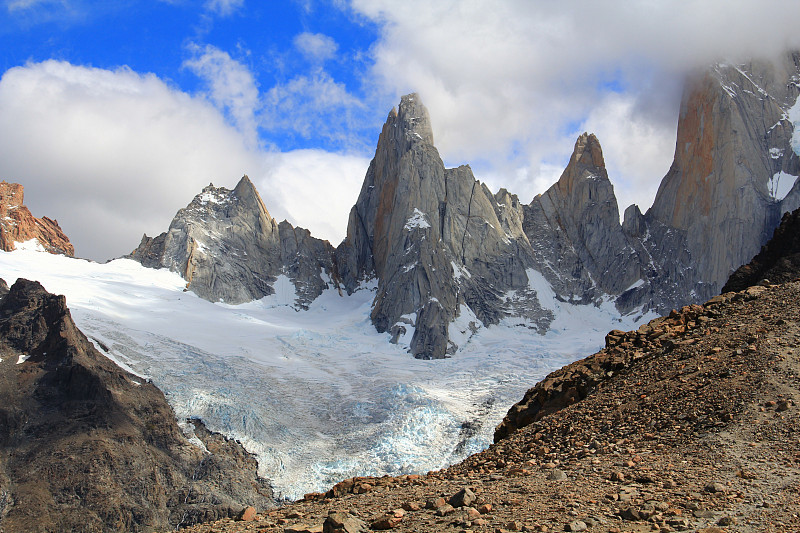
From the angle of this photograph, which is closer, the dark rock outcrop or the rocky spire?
the dark rock outcrop

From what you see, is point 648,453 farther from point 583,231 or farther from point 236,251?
point 583,231

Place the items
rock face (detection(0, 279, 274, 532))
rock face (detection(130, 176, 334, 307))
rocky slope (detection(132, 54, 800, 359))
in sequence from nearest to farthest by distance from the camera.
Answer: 1. rock face (detection(0, 279, 274, 532))
2. rocky slope (detection(132, 54, 800, 359))
3. rock face (detection(130, 176, 334, 307))

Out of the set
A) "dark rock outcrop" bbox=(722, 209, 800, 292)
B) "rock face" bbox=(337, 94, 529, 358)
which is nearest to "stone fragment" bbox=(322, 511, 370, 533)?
"dark rock outcrop" bbox=(722, 209, 800, 292)

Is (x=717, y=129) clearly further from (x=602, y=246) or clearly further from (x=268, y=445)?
(x=268, y=445)

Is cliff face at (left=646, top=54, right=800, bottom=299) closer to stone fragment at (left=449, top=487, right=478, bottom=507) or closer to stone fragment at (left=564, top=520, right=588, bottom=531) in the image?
stone fragment at (left=449, top=487, right=478, bottom=507)

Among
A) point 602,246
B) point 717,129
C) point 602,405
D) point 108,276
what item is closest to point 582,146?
point 602,246
